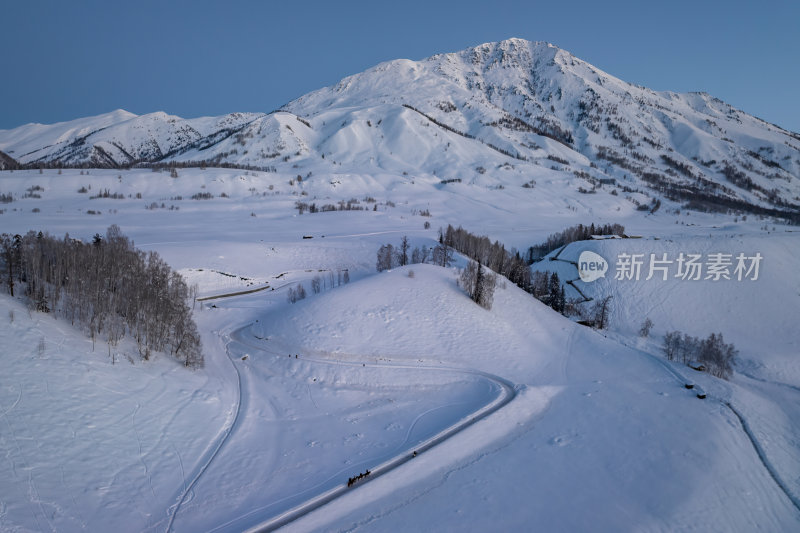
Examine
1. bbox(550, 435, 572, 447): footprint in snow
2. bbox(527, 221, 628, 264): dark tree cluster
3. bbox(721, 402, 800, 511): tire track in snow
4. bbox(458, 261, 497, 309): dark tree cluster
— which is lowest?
bbox(721, 402, 800, 511): tire track in snow

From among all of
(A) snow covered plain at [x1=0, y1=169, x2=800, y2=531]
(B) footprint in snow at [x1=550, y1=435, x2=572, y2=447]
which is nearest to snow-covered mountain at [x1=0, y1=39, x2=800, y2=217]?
(A) snow covered plain at [x1=0, y1=169, x2=800, y2=531]

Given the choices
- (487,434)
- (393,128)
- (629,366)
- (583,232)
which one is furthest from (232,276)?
(393,128)

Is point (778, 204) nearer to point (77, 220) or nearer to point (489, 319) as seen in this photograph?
point (489, 319)

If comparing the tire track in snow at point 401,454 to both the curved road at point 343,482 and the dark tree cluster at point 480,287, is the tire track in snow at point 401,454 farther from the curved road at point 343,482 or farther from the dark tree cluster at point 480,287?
the dark tree cluster at point 480,287

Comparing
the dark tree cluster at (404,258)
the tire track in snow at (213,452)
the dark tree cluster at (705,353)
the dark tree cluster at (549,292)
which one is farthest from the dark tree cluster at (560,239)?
the tire track in snow at (213,452)

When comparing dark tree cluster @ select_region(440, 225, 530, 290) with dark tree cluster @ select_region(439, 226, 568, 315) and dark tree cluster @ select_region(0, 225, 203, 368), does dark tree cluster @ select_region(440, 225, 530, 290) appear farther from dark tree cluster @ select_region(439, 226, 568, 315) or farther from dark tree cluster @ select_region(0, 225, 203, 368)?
dark tree cluster @ select_region(0, 225, 203, 368)

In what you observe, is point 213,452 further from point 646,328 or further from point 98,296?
point 646,328

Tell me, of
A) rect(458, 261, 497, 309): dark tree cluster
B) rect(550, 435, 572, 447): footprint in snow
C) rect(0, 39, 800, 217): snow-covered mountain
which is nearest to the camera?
rect(550, 435, 572, 447): footprint in snow
